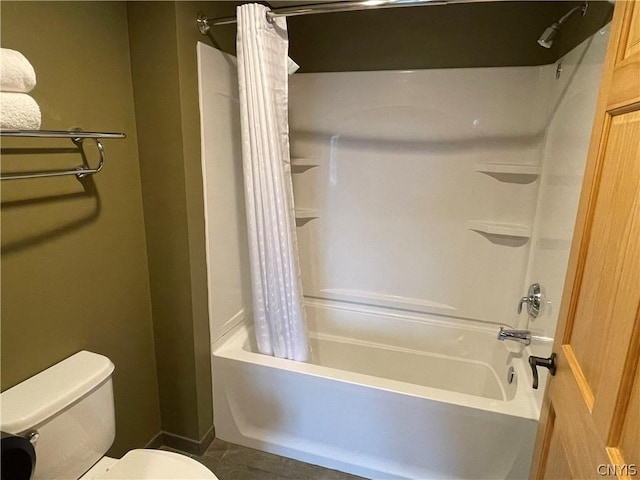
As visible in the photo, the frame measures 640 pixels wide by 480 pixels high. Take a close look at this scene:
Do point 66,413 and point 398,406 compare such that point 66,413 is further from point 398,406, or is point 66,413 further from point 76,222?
point 398,406

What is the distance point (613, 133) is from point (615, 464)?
66 centimetres

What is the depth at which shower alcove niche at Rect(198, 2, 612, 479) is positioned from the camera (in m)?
1.68

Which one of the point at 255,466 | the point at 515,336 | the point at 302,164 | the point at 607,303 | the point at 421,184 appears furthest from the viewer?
the point at 302,164

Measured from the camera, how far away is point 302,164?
2428mm

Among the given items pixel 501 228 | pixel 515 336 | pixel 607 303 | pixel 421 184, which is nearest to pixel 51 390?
pixel 607 303

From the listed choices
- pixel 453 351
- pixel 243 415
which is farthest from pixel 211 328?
pixel 453 351

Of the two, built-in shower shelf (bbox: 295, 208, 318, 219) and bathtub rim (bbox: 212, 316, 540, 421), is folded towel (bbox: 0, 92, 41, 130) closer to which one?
bathtub rim (bbox: 212, 316, 540, 421)

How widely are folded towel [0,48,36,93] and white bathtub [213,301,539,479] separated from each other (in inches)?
52.7

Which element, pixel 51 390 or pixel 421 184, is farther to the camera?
pixel 421 184

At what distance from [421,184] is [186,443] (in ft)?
5.77

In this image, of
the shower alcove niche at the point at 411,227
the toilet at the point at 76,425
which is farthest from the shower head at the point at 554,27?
the toilet at the point at 76,425

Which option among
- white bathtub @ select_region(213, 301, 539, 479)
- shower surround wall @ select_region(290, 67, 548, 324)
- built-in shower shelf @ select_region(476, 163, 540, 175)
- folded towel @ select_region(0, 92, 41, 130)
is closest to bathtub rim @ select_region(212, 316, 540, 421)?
white bathtub @ select_region(213, 301, 539, 479)

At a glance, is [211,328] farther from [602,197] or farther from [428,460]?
[602,197]

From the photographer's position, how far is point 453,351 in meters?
2.34
